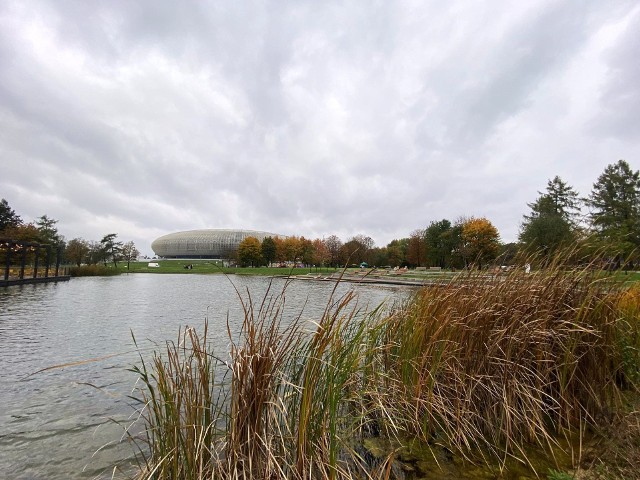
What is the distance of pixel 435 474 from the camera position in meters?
2.61

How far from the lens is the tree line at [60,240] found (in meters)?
40.8

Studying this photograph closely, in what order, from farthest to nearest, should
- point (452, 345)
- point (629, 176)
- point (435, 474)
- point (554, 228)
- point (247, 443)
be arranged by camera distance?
point (629, 176)
point (554, 228)
point (452, 345)
point (435, 474)
point (247, 443)

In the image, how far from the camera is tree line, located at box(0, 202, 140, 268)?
4075 centimetres

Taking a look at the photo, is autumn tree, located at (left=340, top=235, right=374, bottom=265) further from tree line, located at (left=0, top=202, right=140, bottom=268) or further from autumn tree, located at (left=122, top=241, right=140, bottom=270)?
autumn tree, located at (left=122, top=241, right=140, bottom=270)

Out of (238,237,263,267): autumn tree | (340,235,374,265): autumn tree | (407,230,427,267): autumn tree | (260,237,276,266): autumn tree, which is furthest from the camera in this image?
(260,237,276,266): autumn tree

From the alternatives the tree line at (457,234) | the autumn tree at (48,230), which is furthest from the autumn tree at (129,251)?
the autumn tree at (48,230)

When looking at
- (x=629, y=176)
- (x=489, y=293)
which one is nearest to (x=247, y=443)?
(x=489, y=293)

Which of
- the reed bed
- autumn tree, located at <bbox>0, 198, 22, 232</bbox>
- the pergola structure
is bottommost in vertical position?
the reed bed

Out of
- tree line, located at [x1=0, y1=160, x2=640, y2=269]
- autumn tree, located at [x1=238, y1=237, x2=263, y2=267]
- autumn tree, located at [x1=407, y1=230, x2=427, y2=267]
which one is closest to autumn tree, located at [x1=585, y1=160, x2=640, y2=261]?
tree line, located at [x1=0, y1=160, x2=640, y2=269]

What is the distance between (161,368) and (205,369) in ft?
0.80

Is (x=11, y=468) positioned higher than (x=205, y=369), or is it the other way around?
(x=205, y=369)

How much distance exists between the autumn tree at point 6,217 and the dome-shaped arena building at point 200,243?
8079 centimetres

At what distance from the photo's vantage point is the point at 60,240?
54.3 m

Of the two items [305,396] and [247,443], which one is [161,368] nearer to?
[247,443]
